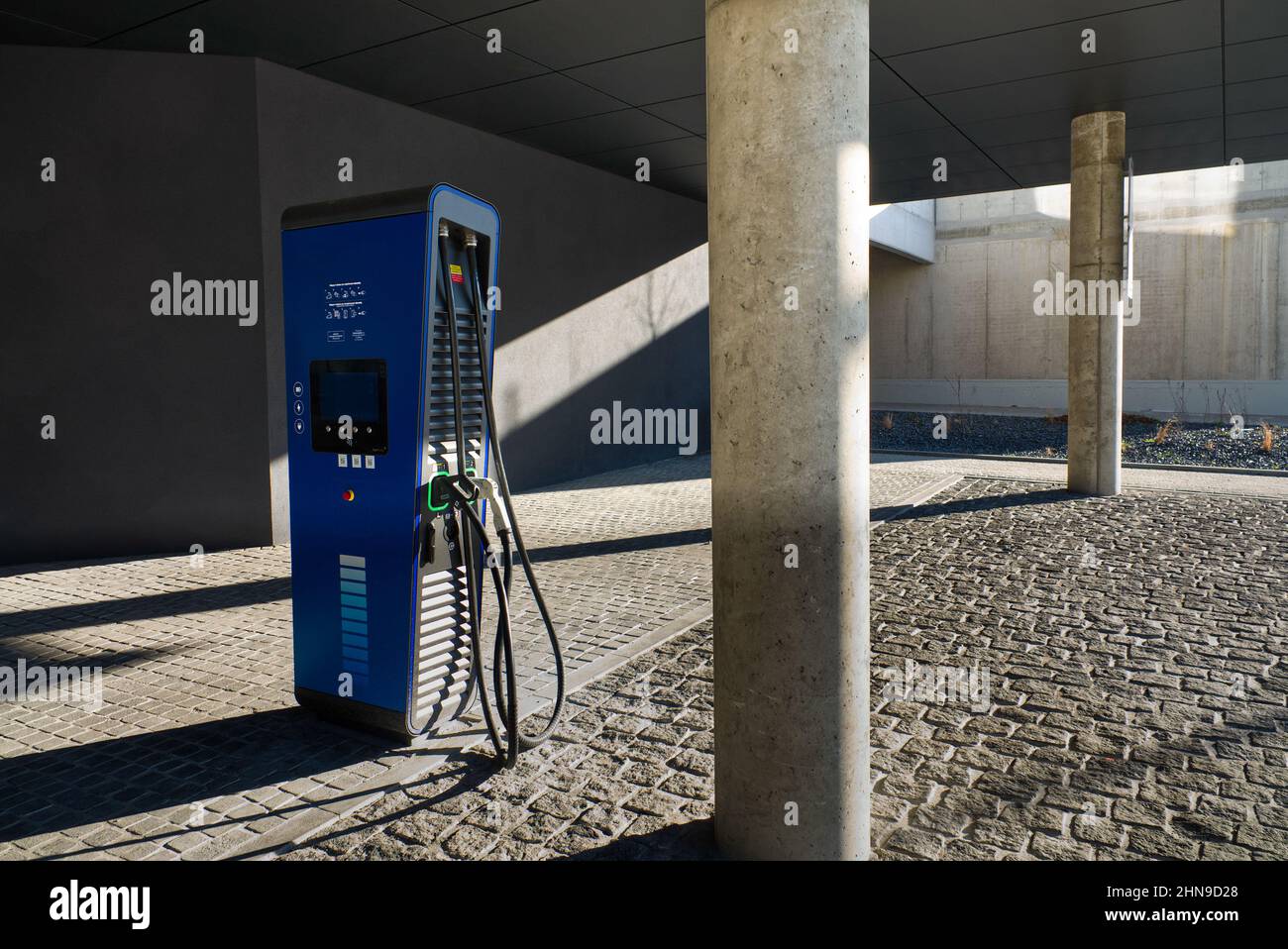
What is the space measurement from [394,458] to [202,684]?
1.84 m

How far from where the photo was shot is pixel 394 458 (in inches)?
149

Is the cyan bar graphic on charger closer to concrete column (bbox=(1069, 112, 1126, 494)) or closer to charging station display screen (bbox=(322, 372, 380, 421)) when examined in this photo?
charging station display screen (bbox=(322, 372, 380, 421))

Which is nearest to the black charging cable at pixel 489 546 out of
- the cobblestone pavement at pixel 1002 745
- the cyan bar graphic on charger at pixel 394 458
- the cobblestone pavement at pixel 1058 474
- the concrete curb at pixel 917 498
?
the cyan bar graphic on charger at pixel 394 458

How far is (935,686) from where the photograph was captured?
4562mm

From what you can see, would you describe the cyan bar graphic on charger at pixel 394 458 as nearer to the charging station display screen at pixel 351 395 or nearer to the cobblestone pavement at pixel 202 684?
the charging station display screen at pixel 351 395

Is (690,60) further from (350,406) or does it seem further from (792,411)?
(792,411)

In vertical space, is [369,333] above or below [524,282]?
below

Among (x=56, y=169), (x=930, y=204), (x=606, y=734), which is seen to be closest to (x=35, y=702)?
(x=606, y=734)

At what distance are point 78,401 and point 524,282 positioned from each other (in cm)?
484

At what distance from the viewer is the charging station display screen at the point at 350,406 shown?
3791 millimetres

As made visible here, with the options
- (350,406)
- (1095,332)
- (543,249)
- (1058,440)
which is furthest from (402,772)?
(1058,440)

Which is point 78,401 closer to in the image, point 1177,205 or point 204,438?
point 204,438

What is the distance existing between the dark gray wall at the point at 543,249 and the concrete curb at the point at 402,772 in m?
4.26

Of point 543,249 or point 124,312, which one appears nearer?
point 124,312
